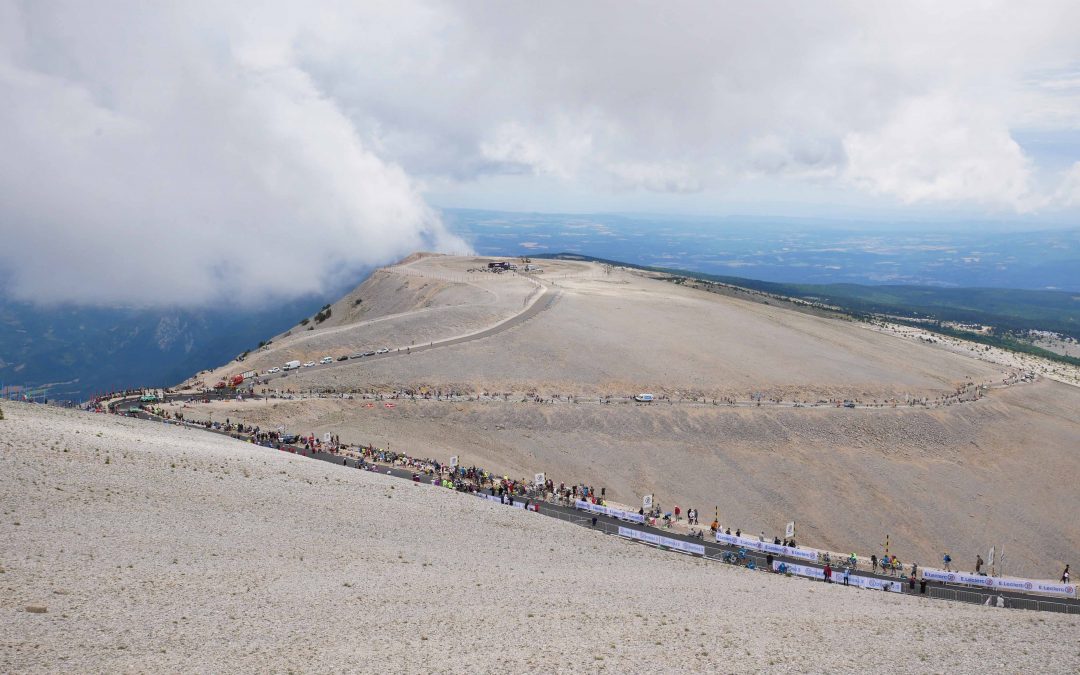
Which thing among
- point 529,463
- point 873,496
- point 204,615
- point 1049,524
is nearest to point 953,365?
point 1049,524

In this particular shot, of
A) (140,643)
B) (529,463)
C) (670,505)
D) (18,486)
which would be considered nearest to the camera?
(140,643)

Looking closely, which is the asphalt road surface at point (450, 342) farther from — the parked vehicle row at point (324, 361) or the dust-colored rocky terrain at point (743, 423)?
the dust-colored rocky terrain at point (743, 423)

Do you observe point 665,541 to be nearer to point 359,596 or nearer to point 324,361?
point 359,596

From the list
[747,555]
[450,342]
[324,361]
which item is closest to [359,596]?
[747,555]

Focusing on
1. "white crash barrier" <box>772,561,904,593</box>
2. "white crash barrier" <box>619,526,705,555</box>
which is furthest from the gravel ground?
"white crash barrier" <box>772,561,904,593</box>

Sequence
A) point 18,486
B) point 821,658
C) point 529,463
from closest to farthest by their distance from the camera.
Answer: point 821,658 → point 18,486 → point 529,463

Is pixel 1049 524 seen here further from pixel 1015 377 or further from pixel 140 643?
pixel 140 643

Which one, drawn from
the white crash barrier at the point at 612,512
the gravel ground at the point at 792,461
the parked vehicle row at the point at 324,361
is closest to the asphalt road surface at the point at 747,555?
the white crash barrier at the point at 612,512
